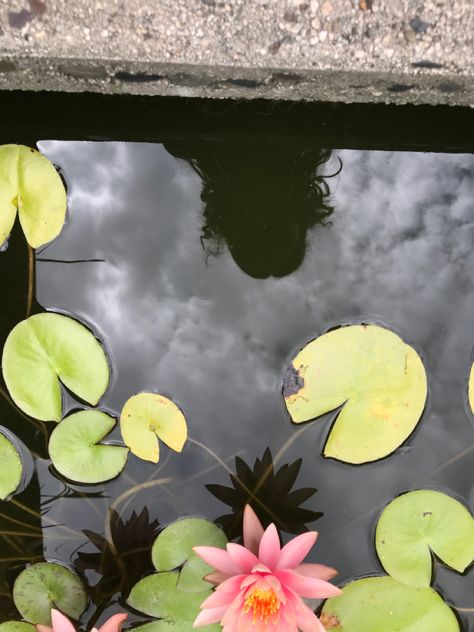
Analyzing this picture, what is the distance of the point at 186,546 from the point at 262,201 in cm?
114

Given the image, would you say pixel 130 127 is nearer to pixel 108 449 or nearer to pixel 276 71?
pixel 276 71

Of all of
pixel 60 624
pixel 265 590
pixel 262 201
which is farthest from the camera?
pixel 262 201

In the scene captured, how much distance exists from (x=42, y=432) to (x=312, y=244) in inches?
43.1

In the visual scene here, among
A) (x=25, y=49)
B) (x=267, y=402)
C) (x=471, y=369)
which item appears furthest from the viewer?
(x=267, y=402)

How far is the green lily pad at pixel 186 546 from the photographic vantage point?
160 centimetres

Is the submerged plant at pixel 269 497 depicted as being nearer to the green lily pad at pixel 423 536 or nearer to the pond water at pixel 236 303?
the pond water at pixel 236 303


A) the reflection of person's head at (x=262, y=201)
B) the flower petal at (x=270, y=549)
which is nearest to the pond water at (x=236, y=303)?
the reflection of person's head at (x=262, y=201)

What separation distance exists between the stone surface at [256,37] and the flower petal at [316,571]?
4.39 ft

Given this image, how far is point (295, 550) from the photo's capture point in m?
1.37

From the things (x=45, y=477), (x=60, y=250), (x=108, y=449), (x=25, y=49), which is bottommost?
(x=45, y=477)

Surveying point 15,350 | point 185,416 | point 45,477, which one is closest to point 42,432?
point 45,477

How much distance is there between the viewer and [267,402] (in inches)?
69.1

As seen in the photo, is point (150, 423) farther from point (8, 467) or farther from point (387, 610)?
point (387, 610)

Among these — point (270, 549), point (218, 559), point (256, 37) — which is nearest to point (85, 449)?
point (218, 559)
